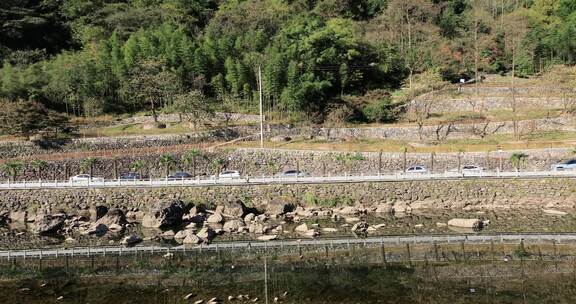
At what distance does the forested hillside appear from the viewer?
2450 inches

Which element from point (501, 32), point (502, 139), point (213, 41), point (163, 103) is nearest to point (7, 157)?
point (163, 103)

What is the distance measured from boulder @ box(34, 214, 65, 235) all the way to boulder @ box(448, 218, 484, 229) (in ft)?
86.8

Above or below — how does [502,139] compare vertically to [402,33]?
below

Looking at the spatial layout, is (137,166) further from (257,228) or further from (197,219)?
(257,228)

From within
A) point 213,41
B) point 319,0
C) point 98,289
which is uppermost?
point 319,0

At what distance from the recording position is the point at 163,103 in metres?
63.6

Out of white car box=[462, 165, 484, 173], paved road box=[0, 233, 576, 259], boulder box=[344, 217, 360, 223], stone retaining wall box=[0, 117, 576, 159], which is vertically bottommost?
boulder box=[344, 217, 360, 223]

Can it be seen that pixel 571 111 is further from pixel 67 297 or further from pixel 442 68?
pixel 67 297

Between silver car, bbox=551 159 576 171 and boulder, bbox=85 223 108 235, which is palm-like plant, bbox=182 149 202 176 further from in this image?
silver car, bbox=551 159 576 171

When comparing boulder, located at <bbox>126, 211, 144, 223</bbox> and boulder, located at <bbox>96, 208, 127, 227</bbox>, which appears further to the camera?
boulder, located at <bbox>126, 211, 144, 223</bbox>

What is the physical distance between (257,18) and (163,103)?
68.9 ft

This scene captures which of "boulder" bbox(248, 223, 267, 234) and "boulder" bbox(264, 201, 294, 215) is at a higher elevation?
"boulder" bbox(264, 201, 294, 215)

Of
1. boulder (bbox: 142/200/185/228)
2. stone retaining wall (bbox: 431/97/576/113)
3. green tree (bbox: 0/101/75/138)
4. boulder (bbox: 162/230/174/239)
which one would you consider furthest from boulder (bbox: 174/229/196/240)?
stone retaining wall (bbox: 431/97/576/113)

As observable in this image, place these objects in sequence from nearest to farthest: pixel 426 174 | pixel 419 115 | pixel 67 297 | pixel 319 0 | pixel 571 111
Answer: pixel 67 297, pixel 426 174, pixel 571 111, pixel 419 115, pixel 319 0
